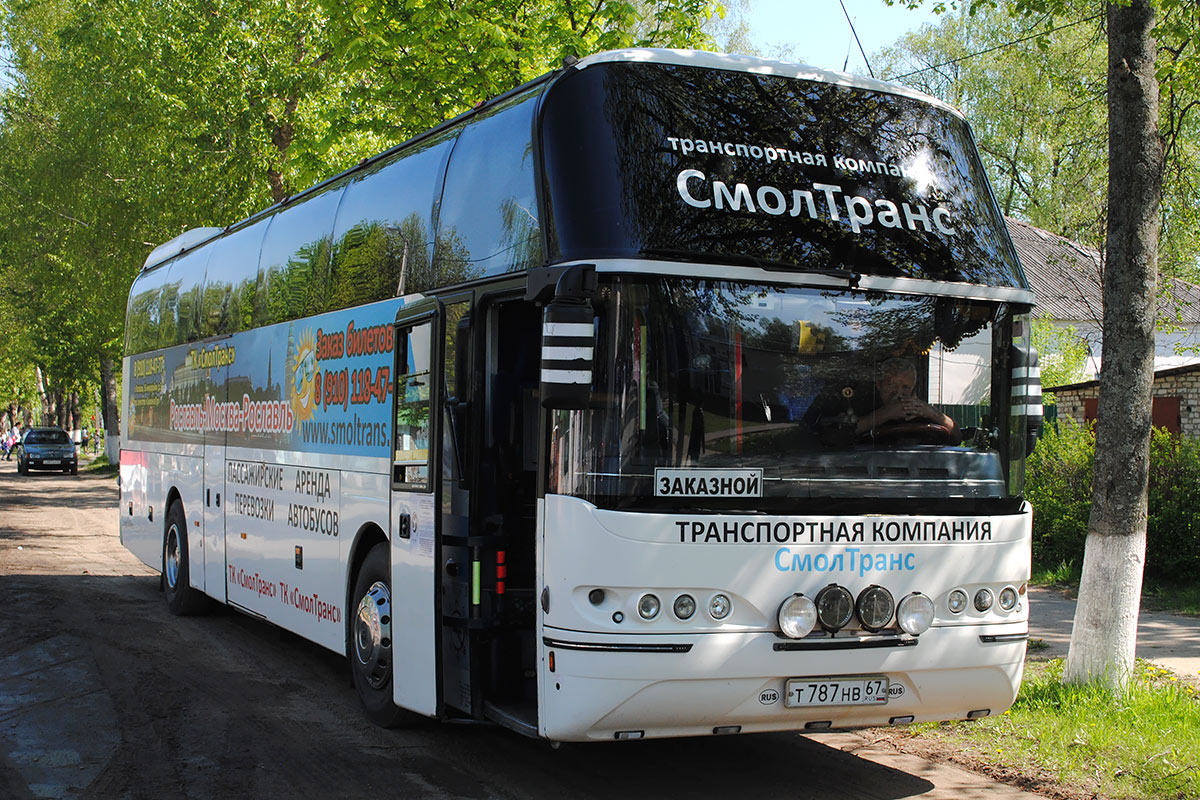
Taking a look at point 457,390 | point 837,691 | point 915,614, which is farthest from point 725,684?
point 457,390

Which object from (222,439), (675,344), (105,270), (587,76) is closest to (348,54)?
(222,439)

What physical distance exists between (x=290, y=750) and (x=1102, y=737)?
4692mm

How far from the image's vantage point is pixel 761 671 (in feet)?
18.7

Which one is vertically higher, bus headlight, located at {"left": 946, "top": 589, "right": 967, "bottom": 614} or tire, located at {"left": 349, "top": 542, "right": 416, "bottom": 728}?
bus headlight, located at {"left": 946, "top": 589, "right": 967, "bottom": 614}

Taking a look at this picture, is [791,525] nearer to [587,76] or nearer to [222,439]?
[587,76]

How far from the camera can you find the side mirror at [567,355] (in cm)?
538

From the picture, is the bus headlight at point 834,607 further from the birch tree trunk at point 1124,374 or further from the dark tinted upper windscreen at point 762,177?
the birch tree trunk at point 1124,374

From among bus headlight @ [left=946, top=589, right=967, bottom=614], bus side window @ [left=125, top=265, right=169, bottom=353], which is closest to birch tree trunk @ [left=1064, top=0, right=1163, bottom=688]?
bus headlight @ [left=946, top=589, right=967, bottom=614]

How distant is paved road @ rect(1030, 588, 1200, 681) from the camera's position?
31.7ft

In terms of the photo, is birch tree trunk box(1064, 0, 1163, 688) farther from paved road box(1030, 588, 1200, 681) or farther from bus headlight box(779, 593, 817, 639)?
bus headlight box(779, 593, 817, 639)

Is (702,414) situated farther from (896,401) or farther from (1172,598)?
(1172,598)

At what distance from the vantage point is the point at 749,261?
5.87 m

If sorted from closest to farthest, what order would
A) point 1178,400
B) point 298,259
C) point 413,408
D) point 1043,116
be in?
point 413,408
point 298,259
point 1178,400
point 1043,116

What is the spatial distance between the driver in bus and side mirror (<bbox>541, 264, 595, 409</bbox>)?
147 centimetres
